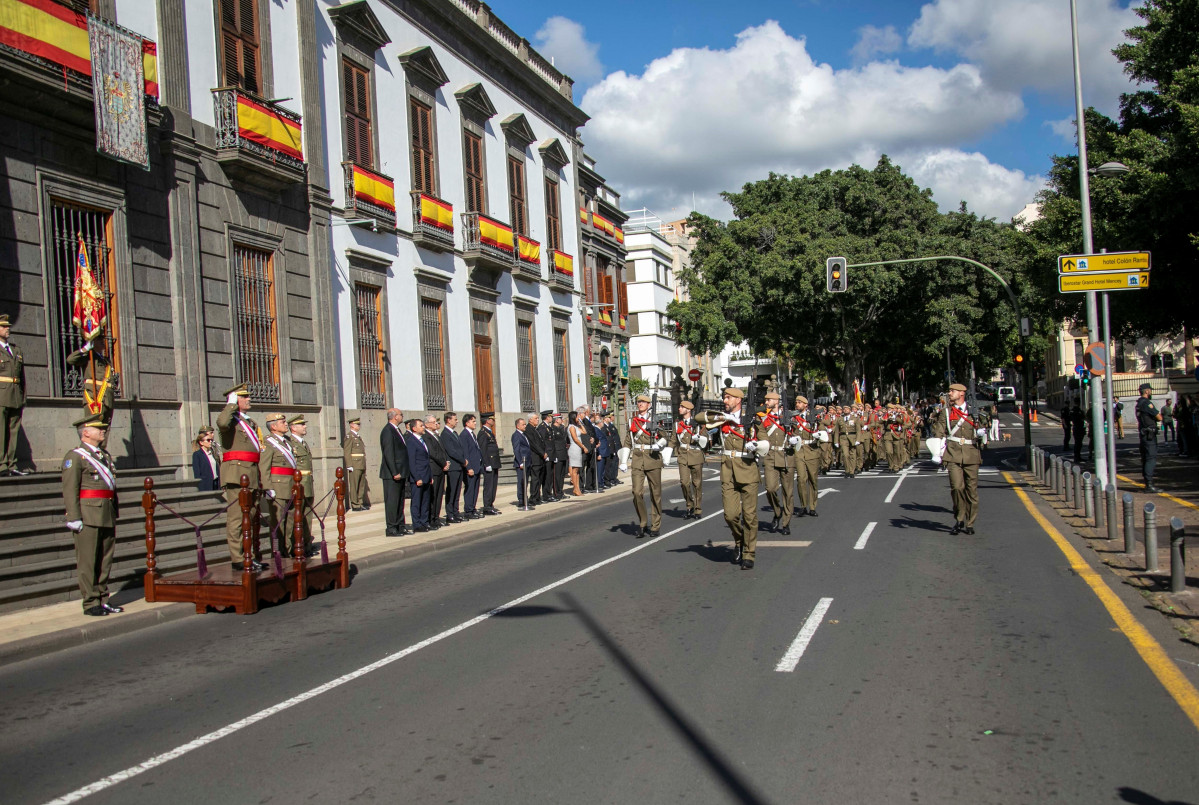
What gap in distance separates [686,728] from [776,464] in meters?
9.43

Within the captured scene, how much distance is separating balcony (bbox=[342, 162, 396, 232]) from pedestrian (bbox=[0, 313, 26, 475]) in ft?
36.6

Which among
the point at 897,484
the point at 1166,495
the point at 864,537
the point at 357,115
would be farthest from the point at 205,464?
the point at 1166,495

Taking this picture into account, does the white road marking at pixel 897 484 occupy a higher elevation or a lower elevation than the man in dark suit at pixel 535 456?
lower

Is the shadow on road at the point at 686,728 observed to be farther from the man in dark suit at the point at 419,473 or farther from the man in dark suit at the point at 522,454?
the man in dark suit at the point at 522,454

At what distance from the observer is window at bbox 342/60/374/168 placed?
22.3 m

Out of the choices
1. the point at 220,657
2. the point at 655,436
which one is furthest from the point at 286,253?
the point at 220,657

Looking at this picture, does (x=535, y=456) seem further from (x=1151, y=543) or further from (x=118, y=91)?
(x=1151, y=543)

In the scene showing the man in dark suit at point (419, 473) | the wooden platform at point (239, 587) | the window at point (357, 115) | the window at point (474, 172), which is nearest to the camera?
the wooden platform at point (239, 587)

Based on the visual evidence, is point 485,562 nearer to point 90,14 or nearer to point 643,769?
point 643,769

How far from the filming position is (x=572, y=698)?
6027mm

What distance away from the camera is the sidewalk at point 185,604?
8445 millimetres

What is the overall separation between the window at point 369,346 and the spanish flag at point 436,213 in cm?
294

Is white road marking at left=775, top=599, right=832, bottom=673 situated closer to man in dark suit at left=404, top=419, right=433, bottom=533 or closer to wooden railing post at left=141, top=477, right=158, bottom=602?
wooden railing post at left=141, top=477, right=158, bottom=602

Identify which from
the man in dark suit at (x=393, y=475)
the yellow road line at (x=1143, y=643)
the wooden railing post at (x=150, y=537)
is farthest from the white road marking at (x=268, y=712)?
the man in dark suit at (x=393, y=475)
